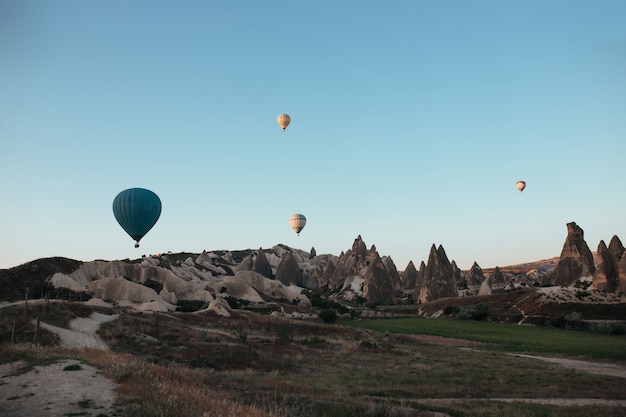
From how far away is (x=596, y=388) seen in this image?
22.2 meters

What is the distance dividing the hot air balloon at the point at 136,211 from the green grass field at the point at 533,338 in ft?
103

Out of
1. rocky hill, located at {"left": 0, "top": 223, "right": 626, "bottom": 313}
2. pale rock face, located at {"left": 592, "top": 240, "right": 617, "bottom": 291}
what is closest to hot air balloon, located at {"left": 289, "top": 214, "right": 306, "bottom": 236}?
rocky hill, located at {"left": 0, "top": 223, "right": 626, "bottom": 313}

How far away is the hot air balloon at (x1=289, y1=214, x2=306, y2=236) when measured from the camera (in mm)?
93812

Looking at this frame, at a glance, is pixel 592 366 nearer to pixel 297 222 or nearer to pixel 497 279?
pixel 297 222

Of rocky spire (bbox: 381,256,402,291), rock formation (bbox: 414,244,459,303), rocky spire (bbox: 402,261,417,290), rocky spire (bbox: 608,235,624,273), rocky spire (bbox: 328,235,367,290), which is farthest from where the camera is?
rocky spire (bbox: 402,261,417,290)

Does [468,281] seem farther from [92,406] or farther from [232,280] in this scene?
[92,406]

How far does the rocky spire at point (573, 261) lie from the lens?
90625 millimetres

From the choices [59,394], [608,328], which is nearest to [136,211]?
[59,394]

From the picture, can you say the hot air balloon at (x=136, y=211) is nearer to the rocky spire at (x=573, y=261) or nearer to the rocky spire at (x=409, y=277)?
the rocky spire at (x=573, y=261)

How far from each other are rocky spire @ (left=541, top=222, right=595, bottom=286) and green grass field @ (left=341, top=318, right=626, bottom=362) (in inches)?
1444

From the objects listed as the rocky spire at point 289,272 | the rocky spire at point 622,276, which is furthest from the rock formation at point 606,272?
the rocky spire at point 289,272

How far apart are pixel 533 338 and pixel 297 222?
178ft

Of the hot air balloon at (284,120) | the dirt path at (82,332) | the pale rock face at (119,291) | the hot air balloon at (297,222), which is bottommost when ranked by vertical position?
the dirt path at (82,332)

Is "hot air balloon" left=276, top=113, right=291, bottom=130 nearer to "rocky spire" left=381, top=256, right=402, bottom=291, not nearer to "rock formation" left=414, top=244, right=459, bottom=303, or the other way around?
"rock formation" left=414, top=244, right=459, bottom=303
